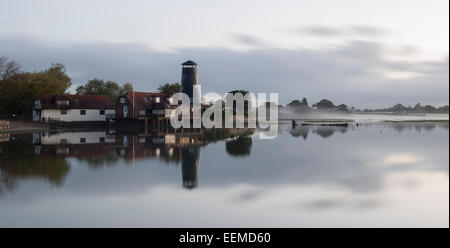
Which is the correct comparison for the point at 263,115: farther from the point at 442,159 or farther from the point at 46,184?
the point at 46,184

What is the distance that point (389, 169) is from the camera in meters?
21.5

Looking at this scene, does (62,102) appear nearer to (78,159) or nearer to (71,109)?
(71,109)

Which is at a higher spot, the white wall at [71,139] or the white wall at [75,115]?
the white wall at [75,115]

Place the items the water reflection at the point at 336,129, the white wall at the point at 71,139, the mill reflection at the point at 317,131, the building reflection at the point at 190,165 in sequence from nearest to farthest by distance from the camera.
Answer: the building reflection at the point at 190,165
the white wall at the point at 71,139
the mill reflection at the point at 317,131
the water reflection at the point at 336,129

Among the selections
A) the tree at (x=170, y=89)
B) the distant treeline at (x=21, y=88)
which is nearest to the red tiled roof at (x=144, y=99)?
the tree at (x=170, y=89)

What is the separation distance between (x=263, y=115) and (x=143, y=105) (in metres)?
81.6

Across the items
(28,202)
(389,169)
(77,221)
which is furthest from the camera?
(389,169)

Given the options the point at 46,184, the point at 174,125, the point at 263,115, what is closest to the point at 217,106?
the point at 174,125

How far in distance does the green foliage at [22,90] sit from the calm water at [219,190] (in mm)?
41107

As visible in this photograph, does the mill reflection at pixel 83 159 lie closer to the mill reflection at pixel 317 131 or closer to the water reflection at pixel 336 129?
the mill reflection at pixel 317 131

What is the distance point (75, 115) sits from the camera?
61.9 m

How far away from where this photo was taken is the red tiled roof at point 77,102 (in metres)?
59.9

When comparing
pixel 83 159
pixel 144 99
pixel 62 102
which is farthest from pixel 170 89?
pixel 83 159

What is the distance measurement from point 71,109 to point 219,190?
5306 centimetres
